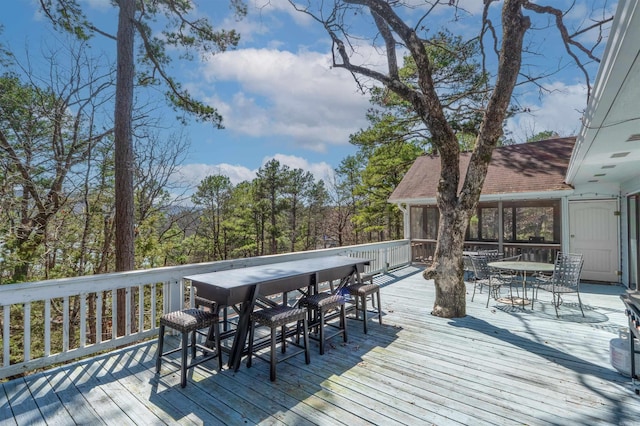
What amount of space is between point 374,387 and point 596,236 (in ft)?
26.3

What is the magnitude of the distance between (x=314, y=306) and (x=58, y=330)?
10082 millimetres

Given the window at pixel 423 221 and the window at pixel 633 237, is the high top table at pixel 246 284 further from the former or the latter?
the window at pixel 423 221

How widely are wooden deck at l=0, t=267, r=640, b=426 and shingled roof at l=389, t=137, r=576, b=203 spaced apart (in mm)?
5099

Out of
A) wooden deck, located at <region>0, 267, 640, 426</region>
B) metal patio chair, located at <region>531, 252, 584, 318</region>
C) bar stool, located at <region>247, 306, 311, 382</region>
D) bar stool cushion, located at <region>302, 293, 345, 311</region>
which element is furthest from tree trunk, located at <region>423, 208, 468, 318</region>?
bar stool, located at <region>247, 306, 311, 382</region>

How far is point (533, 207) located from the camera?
365 inches

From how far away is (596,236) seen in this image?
25.9 ft

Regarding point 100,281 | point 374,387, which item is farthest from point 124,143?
point 374,387

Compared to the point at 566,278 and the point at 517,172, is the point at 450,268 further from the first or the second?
the point at 517,172

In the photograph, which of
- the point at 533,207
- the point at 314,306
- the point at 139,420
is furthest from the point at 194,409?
the point at 533,207

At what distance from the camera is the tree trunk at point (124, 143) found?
5996 mm

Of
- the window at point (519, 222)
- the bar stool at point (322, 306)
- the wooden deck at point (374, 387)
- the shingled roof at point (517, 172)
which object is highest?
the shingled roof at point (517, 172)

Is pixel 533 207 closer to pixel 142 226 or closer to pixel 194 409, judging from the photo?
pixel 194 409

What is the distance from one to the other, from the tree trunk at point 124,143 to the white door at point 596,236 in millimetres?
10227

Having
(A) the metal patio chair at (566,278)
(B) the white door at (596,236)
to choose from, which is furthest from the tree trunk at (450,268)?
(B) the white door at (596,236)
